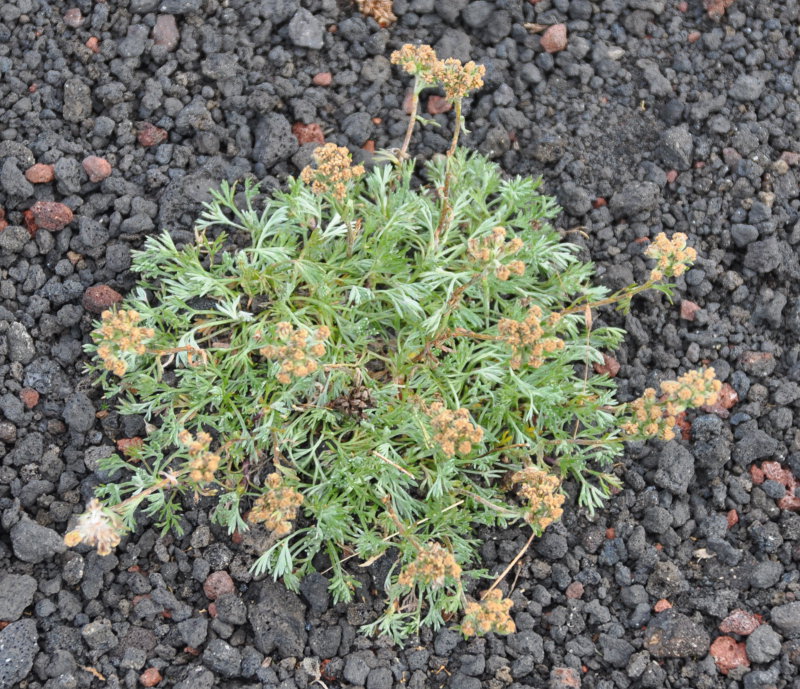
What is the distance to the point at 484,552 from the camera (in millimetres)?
4895

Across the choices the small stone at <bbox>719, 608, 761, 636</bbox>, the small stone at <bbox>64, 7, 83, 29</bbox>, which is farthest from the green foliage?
the small stone at <bbox>64, 7, 83, 29</bbox>

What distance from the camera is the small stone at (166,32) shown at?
19.2 feet

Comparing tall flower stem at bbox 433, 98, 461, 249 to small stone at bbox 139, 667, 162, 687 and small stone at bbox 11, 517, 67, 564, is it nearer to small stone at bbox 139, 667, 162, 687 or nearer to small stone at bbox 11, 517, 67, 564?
small stone at bbox 11, 517, 67, 564

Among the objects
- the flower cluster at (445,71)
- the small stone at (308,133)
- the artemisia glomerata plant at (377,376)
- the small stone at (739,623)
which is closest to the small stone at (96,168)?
the artemisia glomerata plant at (377,376)

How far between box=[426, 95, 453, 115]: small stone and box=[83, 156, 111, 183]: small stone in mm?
2042

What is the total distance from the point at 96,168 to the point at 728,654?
4324 millimetres

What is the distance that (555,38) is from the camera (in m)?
6.19

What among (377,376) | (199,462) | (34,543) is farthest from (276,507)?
(34,543)

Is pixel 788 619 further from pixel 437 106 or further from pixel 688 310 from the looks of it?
pixel 437 106

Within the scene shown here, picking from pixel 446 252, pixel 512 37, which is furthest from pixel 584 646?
pixel 512 37

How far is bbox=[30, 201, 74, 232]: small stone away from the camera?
17.4 ft

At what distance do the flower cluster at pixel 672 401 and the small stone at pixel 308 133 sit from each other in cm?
273

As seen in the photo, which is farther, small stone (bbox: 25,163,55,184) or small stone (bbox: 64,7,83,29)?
small stone (bbox: 64,7,83,29)

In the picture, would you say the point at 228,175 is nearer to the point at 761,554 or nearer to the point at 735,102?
the point at 735,102
